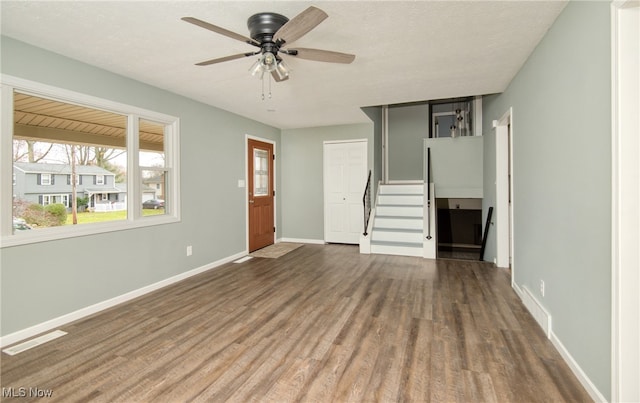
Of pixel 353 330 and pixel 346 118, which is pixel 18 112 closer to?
pixel 353 330

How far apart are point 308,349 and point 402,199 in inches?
177

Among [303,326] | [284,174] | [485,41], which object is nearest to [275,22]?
[485,41]

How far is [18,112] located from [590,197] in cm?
439

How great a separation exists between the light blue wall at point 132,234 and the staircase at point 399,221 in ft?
8.32

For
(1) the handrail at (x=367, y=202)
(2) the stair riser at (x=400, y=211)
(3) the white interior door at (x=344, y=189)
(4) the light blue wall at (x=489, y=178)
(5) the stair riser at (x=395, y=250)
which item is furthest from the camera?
(3) the white interior door at (x=344, y=189)

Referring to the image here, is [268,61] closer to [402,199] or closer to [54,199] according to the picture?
[54,199]

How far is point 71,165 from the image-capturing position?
10.0 feet

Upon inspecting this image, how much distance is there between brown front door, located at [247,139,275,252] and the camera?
18.8ft

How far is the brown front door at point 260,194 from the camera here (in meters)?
5.74

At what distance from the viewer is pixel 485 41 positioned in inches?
106

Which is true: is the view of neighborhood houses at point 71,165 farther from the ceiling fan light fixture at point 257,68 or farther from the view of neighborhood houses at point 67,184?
the ceiling fan light fixture at point 257,68
